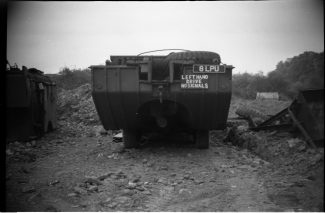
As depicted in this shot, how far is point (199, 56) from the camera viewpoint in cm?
550

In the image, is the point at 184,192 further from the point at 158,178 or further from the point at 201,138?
the point at 201,138

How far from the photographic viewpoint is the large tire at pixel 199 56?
5418mm

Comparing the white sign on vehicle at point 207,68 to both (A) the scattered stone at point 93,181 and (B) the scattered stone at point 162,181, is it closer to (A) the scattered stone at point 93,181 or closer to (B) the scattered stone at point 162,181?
(B) the scattered stone at point 162,181

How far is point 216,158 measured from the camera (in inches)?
222

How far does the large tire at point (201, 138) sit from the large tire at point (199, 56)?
1.26 m

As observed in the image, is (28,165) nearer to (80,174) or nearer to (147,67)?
(80,174)

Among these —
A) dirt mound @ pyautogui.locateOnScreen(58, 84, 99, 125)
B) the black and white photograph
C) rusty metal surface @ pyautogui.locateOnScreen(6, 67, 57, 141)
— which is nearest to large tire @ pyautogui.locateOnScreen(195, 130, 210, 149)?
the black and white photograph

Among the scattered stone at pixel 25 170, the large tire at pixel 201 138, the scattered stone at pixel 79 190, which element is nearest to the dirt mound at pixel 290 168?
A: the large tire at pixel 201 138

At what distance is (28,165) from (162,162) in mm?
1923

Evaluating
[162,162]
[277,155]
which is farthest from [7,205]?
[277,155]

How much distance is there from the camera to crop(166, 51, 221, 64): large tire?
5418mm

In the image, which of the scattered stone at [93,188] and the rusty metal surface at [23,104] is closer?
the scattered stone at [93,188]

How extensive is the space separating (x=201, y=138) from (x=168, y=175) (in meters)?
1.56

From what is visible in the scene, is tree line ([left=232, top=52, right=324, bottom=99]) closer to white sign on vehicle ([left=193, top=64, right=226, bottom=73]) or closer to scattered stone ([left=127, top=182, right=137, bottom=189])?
white sign on vehicle ([left=193, top=64, right=226, bottom=73])
